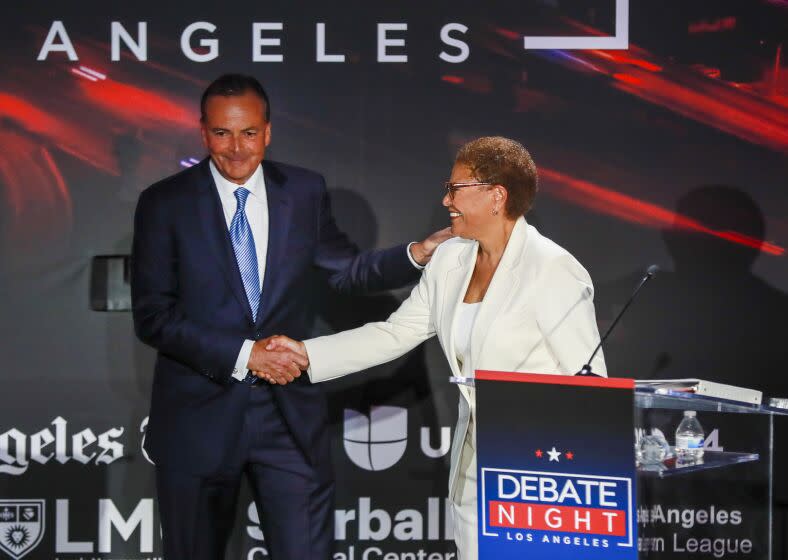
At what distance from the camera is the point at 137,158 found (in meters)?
4.07

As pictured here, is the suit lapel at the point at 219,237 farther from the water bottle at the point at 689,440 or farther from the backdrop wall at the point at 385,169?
the water bottle at the point at 689,440

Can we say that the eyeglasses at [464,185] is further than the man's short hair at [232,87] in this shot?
No

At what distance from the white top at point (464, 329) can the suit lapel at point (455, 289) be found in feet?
0.04

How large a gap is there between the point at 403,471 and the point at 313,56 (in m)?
1.79

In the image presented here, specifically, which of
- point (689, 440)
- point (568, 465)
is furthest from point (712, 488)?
point (568, 465)

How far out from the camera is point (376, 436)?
4.18 meters

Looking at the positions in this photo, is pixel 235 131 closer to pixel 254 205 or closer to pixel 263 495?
pixel 254 205

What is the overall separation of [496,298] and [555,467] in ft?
1.98

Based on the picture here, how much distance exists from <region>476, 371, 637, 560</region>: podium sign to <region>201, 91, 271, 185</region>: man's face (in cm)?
134

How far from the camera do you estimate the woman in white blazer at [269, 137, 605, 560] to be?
272 centimetres

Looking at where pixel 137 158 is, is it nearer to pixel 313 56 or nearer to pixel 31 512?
pixel 313 56

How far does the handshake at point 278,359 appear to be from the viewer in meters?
3.21

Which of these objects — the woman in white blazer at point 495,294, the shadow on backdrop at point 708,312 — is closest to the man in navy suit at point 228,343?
the woman in white blazer at point 495,294

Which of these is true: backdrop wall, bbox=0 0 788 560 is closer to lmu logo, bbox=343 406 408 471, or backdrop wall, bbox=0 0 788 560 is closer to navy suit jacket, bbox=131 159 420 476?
lmu logo, bbox=343 406 408 471
